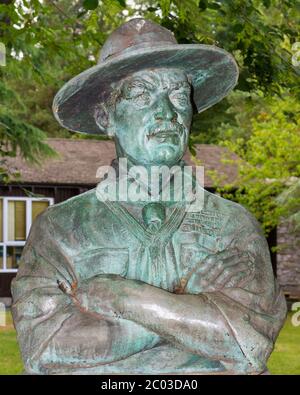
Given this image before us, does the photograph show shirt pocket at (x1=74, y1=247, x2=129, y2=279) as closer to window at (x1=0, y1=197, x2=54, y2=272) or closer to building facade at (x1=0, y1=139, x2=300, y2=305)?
building facade at (x1=0, y1=139, x2=300, y2=305)

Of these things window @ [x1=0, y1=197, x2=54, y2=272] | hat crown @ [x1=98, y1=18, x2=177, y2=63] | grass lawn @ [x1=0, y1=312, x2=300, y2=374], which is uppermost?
hat crown @ [x1=98, y1=18, x2=177, y2=63]

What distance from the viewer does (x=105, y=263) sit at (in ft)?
8.32

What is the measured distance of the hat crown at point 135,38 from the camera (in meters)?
2.59

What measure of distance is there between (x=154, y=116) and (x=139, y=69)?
0.18 meters

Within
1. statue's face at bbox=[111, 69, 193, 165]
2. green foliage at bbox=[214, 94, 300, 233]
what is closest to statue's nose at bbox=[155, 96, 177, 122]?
statue's face at bbox=[111, 69, 193, 165]

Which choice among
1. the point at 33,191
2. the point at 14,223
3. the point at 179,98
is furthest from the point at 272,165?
the point at 179,98

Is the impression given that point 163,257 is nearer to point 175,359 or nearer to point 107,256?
point 107,256

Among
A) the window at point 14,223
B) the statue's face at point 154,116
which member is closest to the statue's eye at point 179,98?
the statue's face at point 154,116

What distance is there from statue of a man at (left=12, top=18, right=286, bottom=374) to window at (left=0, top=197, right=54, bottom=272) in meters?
17.0

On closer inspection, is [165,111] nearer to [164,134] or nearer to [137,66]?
[164,134]

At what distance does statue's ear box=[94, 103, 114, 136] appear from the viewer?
276cm

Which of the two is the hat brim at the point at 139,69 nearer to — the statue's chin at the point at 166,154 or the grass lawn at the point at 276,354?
the statue's chin at the point at 166,154
